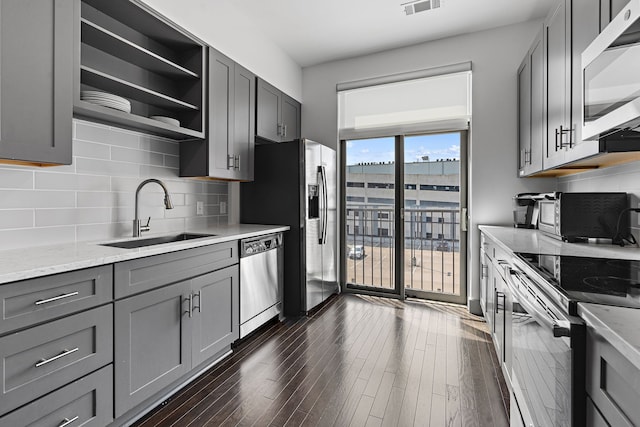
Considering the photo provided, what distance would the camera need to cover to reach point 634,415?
611 mm

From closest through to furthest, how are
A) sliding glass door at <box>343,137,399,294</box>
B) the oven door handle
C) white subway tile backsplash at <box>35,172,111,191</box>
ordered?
the oven door handle, white subway tile backsplash at <box>35,172,111,191</box>, sliding glass door at <box>343,137,399,294</box>

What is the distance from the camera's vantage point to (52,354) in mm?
1275

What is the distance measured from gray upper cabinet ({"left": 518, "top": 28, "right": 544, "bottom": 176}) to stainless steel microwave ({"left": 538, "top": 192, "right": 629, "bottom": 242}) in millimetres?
461

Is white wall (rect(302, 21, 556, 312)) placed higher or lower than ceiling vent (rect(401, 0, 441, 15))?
lower

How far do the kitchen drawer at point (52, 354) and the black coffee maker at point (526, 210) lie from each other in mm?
3107

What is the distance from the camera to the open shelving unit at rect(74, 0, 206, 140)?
189 centimetres

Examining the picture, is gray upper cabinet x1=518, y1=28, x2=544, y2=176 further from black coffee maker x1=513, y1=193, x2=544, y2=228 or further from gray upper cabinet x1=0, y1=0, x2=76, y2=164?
gray upper cabinet x1=0, y1=0, x2=76, y2=164

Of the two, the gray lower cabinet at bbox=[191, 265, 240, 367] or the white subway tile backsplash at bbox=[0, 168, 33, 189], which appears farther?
the gray lower cabinet at bbox=[191, 265, 240, 367]

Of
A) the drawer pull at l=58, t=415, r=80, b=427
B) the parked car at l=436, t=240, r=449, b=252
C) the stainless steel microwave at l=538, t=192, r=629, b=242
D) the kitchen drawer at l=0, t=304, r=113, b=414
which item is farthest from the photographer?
the parked car at l=436, t=240, r=449, b=252

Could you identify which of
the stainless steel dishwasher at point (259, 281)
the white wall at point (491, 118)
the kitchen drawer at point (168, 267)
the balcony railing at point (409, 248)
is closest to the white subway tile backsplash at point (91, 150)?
the kitchen drawer at point (168, 267)

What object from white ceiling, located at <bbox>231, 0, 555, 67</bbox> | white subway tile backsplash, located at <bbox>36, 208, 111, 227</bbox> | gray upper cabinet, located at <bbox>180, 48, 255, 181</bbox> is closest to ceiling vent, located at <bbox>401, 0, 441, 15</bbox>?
white ceiling, located at <bbox>231, 0, 555, 67</bbox>

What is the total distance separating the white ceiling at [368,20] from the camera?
114 inches

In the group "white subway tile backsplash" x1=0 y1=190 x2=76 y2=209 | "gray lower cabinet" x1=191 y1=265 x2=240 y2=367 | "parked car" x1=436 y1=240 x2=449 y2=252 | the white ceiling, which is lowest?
"gray lower cabinet" x1=191 y1=265 x2=240 y2=367

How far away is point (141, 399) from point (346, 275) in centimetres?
271
